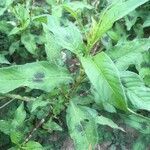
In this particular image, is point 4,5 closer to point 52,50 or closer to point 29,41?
point 29,41

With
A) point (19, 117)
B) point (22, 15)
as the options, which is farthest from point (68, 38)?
point (22, 15)

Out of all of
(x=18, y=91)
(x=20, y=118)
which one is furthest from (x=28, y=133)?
(x=18, y=91)

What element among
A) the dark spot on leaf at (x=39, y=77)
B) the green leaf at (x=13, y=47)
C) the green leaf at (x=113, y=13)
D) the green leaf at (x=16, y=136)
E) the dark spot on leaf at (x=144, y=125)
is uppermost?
the green leaf at (x=113, y=13)

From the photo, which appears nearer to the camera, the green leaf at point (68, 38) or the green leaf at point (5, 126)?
the green leaf at point (68, 38)

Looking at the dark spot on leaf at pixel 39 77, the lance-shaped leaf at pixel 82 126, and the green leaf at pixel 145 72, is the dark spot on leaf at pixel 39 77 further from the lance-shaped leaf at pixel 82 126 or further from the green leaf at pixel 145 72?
the green leaf at pixel 145 72

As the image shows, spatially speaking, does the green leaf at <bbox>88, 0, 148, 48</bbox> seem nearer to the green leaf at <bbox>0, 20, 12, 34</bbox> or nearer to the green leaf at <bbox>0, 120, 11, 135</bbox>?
the green leaf at <bbox>0, 120, 11, 135</bbox>

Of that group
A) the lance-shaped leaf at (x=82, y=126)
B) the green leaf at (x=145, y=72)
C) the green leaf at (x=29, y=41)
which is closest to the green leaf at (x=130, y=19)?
the green leaf at (x=145, y=72)
